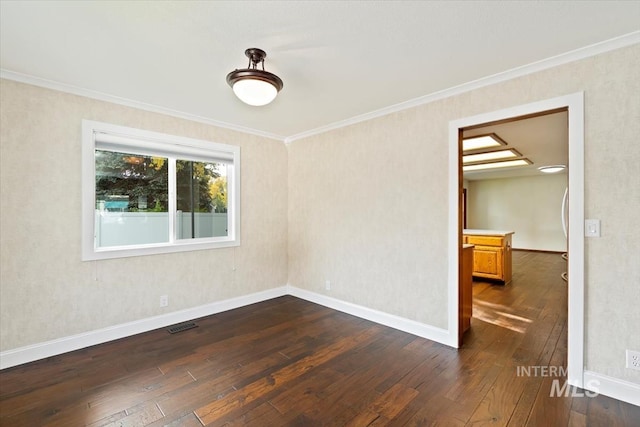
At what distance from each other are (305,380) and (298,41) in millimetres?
2513

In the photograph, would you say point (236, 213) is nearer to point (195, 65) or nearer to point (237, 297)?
point (237, 297)

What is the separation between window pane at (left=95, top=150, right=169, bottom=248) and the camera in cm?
301

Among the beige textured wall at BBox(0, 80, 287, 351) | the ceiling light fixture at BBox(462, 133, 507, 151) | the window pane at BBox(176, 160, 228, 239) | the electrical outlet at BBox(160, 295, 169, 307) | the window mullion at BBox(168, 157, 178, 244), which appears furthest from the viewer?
the ceiling light fixture at BBox(462, 133, 507, 151)

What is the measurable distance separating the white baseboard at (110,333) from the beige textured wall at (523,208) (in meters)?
8.82

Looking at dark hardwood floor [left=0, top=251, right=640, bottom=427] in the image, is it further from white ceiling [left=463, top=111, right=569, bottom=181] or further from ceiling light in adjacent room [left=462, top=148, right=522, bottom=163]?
ceiling light in adjacent room [left=462, top=148, right=522, bottom=163]

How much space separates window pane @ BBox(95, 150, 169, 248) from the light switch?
3998 mm

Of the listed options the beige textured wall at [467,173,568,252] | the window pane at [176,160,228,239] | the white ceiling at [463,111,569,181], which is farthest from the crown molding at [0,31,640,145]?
the beige textured wall at [467,173,568,252]

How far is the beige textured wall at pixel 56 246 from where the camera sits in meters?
2.49

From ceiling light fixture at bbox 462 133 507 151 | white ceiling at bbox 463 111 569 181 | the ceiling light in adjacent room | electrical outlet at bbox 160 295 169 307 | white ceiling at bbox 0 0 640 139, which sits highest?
white ceiling at bbox 0 0 640 139

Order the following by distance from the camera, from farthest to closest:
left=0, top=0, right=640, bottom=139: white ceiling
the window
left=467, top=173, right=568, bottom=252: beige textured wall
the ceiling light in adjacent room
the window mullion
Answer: left=467, top=173, right=568, bottom=252: beige textured wall
the ceiling light in adjacent room
the window mullion
the window
left=0, top=0, right=640, bottom=139: white ceiling

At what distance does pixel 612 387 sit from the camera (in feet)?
6.66

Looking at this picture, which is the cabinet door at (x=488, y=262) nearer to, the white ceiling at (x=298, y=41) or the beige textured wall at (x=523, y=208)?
the white ceiling at (x=298, y=41)

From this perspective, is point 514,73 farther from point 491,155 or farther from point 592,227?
point 491,155

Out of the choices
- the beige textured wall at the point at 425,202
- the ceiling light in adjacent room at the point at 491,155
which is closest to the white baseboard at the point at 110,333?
the beige textured wall at the point at 425,202
